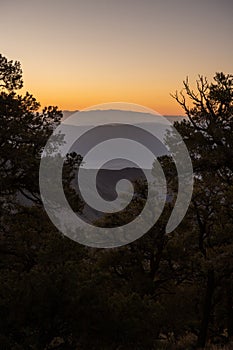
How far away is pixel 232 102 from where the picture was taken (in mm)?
17031

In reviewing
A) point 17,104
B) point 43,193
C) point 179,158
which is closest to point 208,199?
point 179,158

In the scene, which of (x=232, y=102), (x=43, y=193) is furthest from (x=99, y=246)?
(x=232, y=102)

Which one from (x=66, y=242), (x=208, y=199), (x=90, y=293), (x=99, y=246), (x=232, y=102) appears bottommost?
(x=90, y=293)

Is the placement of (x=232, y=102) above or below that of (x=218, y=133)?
above

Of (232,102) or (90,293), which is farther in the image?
(232,102)

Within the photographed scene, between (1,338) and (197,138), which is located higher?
(197,138)

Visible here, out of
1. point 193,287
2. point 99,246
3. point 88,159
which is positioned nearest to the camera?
point 88,159

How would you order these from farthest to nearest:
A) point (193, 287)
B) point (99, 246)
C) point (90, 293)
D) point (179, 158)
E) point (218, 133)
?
point (193, 287)
point (99, 246)
point (179, 158)
point (218, 133)
point (90, 293)

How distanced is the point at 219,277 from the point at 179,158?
32.1ft

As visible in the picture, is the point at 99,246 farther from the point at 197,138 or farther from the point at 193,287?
the point at 197,138

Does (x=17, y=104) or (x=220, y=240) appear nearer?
(x=17, y=104)

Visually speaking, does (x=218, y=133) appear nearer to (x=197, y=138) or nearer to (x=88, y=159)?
(x=197, y=138)

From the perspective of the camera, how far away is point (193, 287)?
28.4m

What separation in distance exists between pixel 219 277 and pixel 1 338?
47.5 ft
